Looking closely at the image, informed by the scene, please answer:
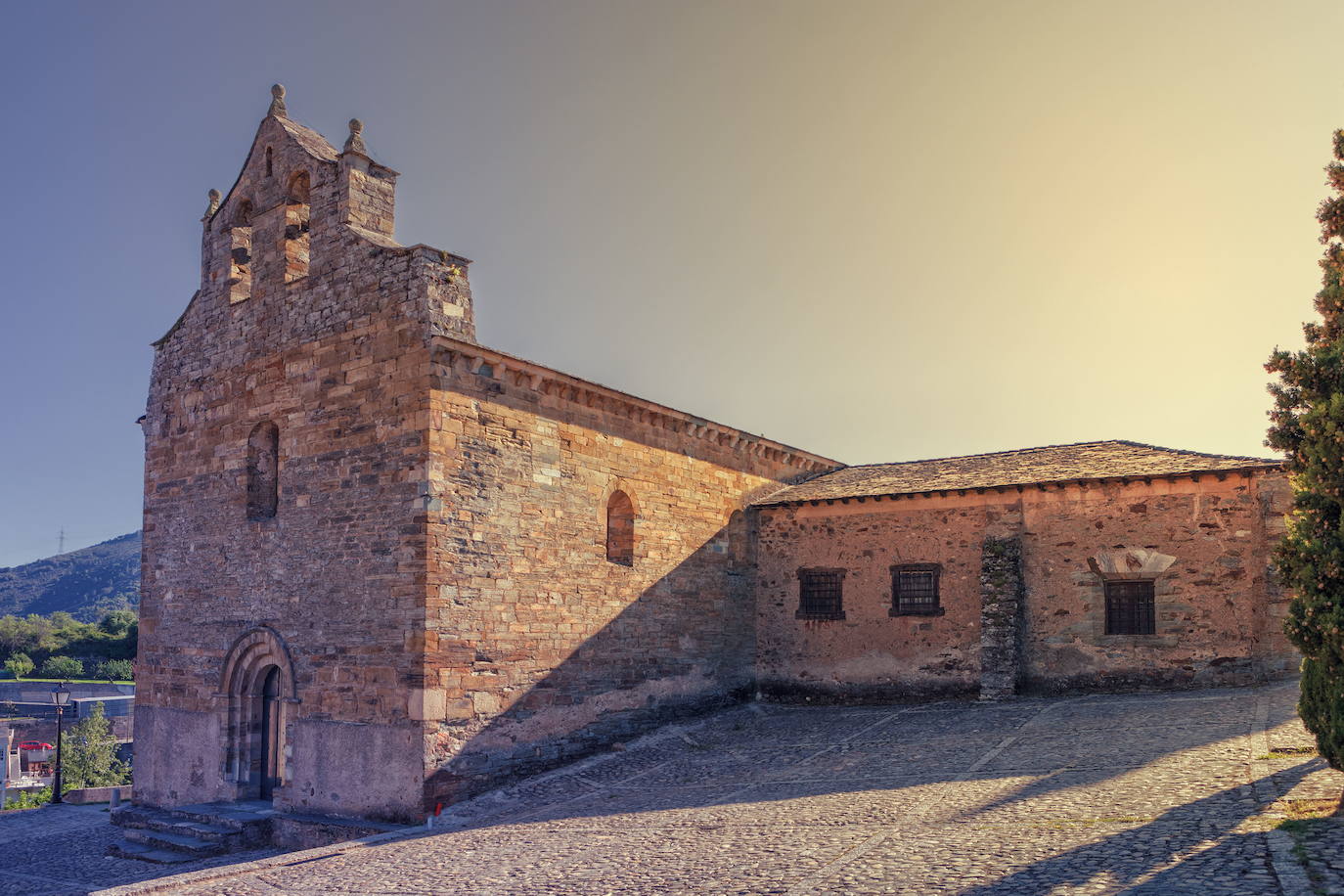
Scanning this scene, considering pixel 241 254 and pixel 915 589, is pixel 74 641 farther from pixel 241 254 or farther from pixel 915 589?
pixel 915 589

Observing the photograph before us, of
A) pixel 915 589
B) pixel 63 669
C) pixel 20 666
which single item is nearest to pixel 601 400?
pixel 915 589

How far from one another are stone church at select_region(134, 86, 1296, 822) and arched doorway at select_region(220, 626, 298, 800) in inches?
1.8

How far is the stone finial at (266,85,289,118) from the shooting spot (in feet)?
56.2

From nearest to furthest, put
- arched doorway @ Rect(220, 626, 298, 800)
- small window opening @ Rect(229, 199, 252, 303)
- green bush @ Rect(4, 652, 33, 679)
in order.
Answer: arched doorway @ Rect(220, 626, 298, 800)
small window opening @ Rect(229, 199, 252, 303)
green bush @ Rect(4, 652, 33, 679)

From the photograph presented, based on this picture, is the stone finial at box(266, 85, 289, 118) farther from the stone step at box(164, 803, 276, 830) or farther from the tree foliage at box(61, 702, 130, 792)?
the tree foliage at box(61, 702, 130, 792)

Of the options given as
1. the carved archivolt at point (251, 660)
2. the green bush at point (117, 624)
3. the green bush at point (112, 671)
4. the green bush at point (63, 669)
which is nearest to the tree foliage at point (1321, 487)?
the carved archivolt at point (251, 660)

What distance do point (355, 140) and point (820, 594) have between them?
12.0 m

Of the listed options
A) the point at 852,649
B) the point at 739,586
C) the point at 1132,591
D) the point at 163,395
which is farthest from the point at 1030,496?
the point at 163,395

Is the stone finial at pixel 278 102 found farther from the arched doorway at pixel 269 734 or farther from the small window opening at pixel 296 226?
the arched doorway at pixel 269 734

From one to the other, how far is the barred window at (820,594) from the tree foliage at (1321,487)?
10581 millimetres

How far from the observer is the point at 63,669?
69.2 m

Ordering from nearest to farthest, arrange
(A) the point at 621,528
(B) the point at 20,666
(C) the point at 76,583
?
(A) the point at 621,528 < (B) the point at 20,666 < (C) the point at 76,583

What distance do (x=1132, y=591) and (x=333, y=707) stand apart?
13358 millimetres

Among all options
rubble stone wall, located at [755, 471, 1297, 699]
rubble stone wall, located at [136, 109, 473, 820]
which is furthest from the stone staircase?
rubble stone wall, located at [755, 471, 1297, 699]
